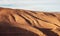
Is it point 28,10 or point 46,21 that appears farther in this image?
point 28,10

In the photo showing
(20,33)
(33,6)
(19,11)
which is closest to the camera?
(20,33)

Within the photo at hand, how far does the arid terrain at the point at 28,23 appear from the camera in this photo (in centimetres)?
86

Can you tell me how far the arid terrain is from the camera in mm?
861

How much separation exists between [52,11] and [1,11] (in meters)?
0.43

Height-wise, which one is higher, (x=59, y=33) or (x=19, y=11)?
(x=19, y=11)

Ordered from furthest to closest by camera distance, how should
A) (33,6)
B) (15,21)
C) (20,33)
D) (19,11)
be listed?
(33,6), (19,11), (15,21), (20,33)

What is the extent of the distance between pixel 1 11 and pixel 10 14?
8 centimetres

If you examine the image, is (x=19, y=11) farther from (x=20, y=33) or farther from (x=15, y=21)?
(x=20, y=33)

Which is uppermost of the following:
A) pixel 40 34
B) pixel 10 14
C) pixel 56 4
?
pixel 56 4

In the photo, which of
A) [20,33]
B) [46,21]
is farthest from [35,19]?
[20,33]

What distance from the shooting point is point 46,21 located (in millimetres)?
969

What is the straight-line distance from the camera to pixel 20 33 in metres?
0.85

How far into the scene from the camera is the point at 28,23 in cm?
94

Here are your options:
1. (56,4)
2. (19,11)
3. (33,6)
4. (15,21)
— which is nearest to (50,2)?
(56,4)
